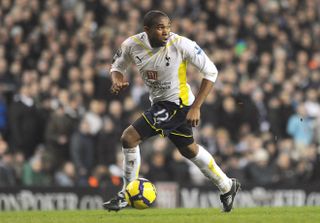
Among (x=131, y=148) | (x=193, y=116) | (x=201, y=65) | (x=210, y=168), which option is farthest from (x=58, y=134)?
(x=193, y=116)

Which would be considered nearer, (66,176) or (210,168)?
(210,168)

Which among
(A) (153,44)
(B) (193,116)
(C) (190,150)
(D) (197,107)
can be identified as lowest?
(C) (190,150)

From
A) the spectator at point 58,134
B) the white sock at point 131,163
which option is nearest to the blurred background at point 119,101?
the spectator at point 58,134

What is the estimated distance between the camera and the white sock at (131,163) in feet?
→ 38.0

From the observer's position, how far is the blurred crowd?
17875 mm

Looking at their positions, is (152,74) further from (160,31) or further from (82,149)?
(82,149)

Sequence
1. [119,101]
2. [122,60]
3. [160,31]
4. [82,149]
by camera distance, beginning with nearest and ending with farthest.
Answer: [160,31], [122,60], [82,149], [119,101]

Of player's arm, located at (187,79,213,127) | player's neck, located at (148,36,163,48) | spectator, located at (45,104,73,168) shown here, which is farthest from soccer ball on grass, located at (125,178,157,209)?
spectator, located at (45,104,73,168)

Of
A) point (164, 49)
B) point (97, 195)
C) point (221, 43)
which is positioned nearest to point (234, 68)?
point (221, 43)

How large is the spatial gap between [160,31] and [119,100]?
7834mm

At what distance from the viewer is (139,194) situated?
37.4ft

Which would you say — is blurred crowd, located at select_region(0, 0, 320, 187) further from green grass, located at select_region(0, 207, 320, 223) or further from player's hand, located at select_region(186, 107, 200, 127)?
player's hand, located at select_region(186, 107, 200, 127)

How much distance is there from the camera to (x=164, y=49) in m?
11.4

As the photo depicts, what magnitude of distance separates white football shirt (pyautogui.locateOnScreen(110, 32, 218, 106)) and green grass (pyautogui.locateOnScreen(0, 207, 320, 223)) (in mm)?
1374
